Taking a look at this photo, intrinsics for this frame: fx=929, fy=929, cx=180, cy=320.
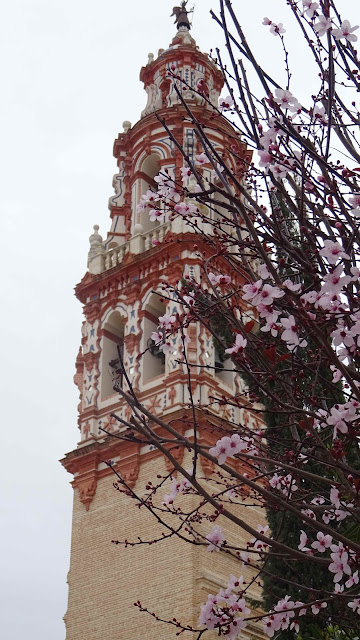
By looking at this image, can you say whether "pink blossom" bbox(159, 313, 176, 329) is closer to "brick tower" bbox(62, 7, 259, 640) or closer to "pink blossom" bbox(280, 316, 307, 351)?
"pink blossom" bbox(280, 316, 307, 351)

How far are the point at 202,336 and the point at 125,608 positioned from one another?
553cm

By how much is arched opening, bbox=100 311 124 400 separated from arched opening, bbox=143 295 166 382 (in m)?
0.60

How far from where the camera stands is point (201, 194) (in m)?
5.42

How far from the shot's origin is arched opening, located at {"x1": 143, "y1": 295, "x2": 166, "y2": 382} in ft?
64.8

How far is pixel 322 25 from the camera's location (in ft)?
21.1

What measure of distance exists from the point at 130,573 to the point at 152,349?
204 inches

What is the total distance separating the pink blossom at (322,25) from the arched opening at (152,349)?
13374 mm

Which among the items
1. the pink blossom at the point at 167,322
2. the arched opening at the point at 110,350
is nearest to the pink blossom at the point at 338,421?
the pink blossom at the point at 167,322

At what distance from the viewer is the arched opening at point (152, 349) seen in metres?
19.8

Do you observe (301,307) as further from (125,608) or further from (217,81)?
(217,81)

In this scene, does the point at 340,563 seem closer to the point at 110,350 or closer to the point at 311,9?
the point at 311,9

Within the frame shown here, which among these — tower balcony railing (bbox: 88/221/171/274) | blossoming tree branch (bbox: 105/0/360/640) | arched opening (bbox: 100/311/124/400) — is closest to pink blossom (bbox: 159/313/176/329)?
blossoming tree branch (bbox: 105/0/360/640)

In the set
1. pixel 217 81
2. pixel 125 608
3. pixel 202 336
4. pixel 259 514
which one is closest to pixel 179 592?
pixel 125 608

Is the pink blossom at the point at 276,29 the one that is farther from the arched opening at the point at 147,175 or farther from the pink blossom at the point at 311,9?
the arched opening at the point at 147,175
